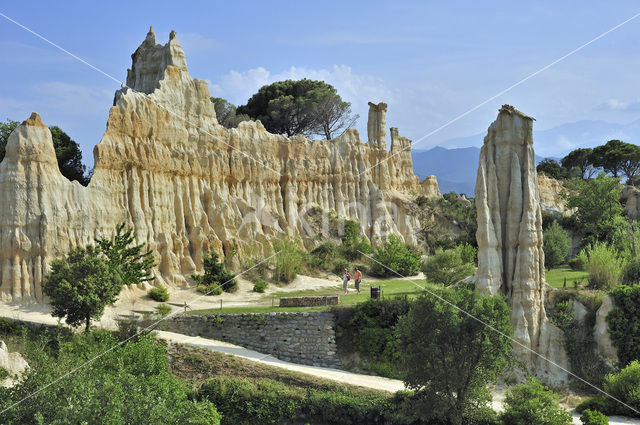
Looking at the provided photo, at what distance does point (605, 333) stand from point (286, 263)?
60.6 feet

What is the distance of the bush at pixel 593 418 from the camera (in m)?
20.3

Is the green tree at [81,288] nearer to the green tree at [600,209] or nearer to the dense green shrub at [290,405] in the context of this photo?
the dense green shrub at [290,405]

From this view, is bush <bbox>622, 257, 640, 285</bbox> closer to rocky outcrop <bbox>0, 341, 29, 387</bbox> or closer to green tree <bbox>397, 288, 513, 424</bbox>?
green tree <bbox>397, 288, 513, 424</bbox>

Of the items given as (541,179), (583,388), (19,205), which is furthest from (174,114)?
(541,179)

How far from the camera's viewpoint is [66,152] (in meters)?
38.7

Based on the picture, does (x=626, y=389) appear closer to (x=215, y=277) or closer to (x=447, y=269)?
(x=447, y=269)

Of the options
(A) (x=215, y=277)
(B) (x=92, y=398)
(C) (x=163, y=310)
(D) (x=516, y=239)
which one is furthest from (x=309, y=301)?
(B) (x=92, y=398)

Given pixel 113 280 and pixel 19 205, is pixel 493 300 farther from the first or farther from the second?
pixel 19 205

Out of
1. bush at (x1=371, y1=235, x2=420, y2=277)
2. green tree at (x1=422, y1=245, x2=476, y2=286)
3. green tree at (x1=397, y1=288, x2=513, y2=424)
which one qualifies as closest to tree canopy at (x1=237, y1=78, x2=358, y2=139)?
bush at (x1=371, y1=235, x2=420, y2=277)

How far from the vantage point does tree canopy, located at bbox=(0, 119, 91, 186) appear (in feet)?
125

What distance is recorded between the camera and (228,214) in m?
40.1

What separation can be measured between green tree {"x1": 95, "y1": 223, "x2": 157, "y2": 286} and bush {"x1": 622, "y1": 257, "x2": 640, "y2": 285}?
74.6 feet

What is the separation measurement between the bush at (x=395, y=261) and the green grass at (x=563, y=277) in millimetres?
8646

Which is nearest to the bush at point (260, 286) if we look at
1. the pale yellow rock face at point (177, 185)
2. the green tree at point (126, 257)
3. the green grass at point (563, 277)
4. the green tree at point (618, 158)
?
the pale yellow rock face at point (177, 185)
